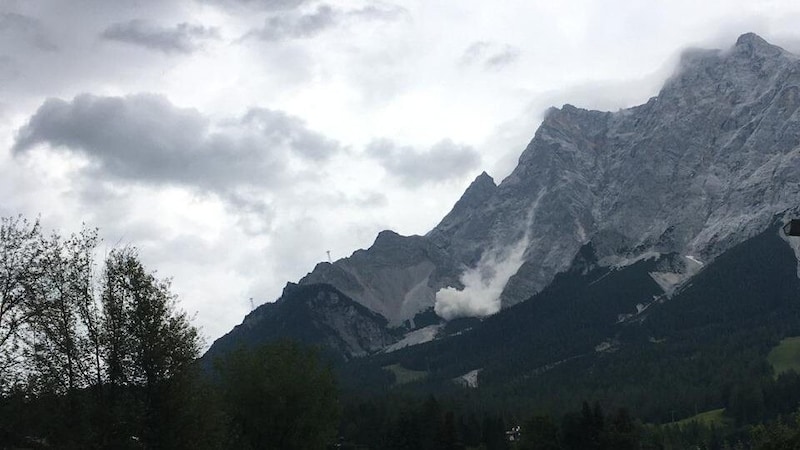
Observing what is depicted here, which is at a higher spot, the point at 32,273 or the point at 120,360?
the point at 32,273

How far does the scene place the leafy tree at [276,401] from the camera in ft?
258

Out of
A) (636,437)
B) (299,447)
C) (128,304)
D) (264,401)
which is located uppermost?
(128,304)

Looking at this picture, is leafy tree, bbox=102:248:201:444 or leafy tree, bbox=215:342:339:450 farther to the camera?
leafy tree, bbox=215:342:339:450

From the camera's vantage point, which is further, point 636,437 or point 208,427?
point 636,437

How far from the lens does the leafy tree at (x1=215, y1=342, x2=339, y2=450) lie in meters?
78.7

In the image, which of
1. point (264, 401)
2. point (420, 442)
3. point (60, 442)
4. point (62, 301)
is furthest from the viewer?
point (420, 442)

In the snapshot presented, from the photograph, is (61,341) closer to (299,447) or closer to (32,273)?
(32,273)

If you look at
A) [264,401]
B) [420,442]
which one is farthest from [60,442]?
[420,442]

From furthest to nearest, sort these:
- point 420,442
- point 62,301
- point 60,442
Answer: point 420,442
point 62,301
point 60,442

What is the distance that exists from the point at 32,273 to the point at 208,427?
542 inches

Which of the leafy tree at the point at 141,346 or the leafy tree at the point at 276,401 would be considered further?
the leafy tree at the point at 276,401

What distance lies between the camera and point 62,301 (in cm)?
4941

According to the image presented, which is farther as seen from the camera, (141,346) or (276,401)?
(276,401)

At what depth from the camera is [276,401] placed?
78.9 metres
